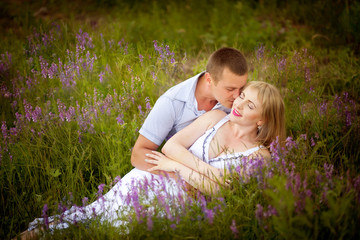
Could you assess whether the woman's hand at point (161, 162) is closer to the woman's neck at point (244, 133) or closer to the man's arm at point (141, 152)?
the man's arm at point (141, 152)

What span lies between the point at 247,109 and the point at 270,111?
0.19 m

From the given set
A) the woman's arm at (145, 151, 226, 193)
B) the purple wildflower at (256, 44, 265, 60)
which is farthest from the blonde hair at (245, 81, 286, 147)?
the purple wildflower at (256, 44, 265, 60)

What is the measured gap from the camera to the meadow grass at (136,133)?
6.39 feet

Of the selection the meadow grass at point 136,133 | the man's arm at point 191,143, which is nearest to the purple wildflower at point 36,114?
the meadow grass at point 136,133

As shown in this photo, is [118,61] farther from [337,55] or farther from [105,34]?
[337,55]

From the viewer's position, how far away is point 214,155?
2729 mm

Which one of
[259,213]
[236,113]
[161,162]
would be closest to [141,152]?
[161,162]

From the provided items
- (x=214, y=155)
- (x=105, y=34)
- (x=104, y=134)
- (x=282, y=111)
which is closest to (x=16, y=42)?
(x=105, y=34)

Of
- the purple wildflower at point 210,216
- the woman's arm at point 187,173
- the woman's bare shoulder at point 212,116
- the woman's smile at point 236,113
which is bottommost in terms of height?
the woman's arm at point 187,173

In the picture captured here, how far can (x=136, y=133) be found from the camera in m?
3.16

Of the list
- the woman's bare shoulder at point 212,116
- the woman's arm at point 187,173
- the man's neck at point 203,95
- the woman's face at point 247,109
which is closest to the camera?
the woman's arm at point 187,173

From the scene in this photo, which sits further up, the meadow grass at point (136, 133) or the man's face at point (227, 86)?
the man's face at point (227, 86)

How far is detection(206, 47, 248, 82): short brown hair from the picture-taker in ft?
9.00

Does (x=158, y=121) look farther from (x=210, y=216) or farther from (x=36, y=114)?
(x=36, y=114)
